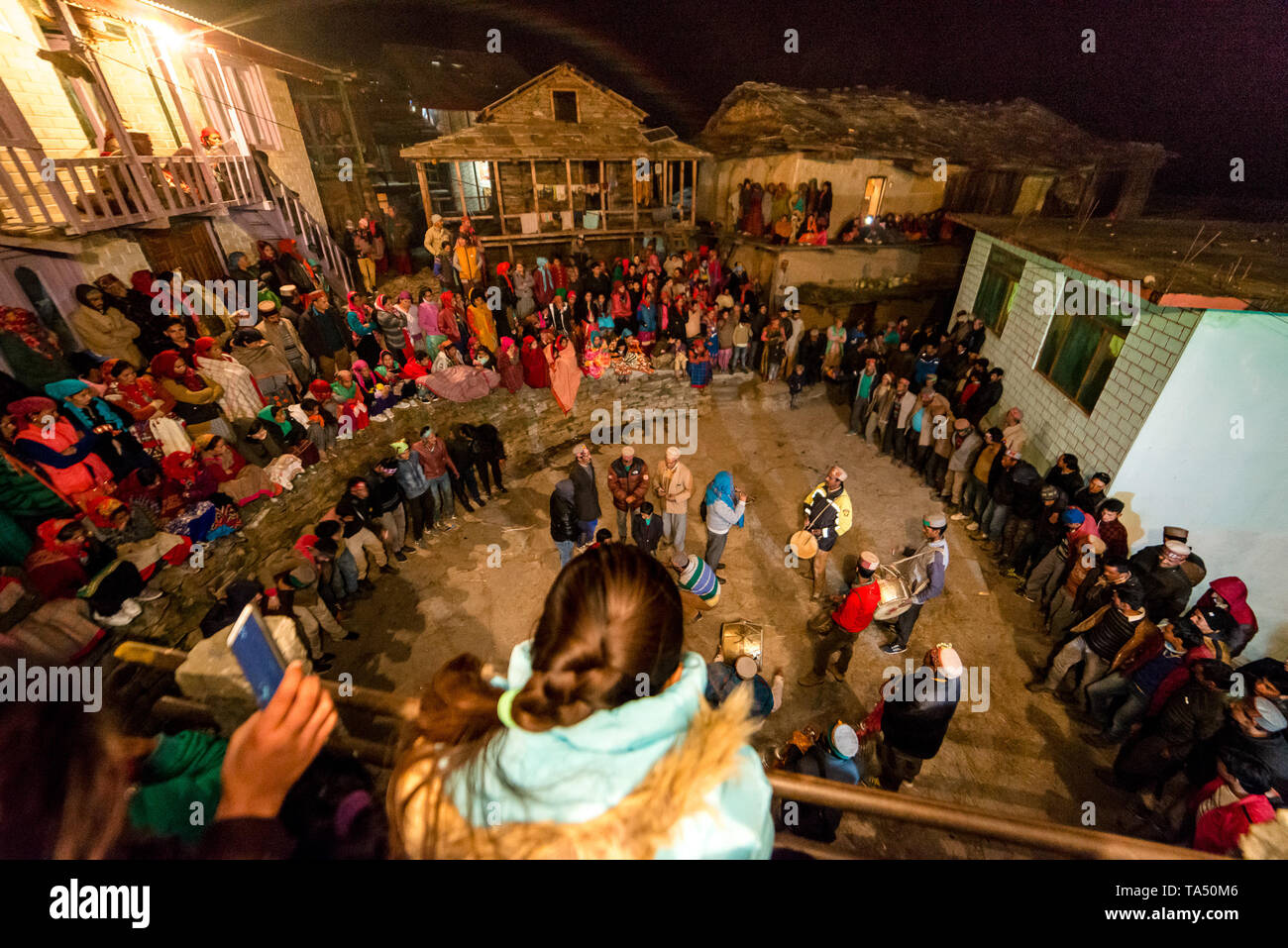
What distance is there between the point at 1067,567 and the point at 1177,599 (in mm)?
Result: 979

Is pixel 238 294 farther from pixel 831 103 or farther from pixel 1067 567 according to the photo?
pixel 831 103

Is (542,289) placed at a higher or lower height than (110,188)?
lower

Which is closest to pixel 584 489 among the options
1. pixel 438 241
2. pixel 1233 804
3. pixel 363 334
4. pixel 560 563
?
pixel 560 563

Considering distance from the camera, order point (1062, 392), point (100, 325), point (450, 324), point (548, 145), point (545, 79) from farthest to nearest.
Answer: point (548, 145) < point (545, 79) < point (450, 324) < point (1062, 392) < point (100, 325)

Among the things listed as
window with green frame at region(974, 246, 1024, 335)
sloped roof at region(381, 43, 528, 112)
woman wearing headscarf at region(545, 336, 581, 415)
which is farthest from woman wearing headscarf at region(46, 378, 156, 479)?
sloped roof at region(381, 43, 528, 112)

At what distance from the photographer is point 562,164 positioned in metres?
15.9

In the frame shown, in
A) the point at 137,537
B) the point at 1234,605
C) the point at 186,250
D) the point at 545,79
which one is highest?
the point at 545,79

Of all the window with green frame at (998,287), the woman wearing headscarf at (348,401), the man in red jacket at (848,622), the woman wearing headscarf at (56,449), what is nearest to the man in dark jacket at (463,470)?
the woman wearing headscarf at (348,401)

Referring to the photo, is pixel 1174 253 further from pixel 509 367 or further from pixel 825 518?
pixel 509 367

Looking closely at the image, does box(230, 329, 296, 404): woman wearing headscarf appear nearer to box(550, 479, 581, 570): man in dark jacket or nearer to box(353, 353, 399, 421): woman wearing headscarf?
box(353, 353, 399, 421): woman wearing headscarf

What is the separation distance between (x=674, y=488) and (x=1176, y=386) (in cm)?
648

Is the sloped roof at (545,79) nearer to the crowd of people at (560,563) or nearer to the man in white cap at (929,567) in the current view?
the crowd of people at (560,563)

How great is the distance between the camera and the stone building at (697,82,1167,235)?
14.1 meters
